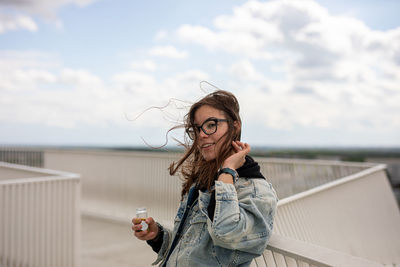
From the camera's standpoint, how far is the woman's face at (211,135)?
1.36 m

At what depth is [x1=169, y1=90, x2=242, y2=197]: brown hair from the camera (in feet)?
4.45

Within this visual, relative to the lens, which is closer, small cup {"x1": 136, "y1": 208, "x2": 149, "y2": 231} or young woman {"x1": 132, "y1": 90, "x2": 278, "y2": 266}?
young woman {"x1": 132, "y1": 90, "x2": 278, "y2": 266}

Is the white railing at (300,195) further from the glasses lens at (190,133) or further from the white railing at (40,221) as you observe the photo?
the white railing at (40,221)

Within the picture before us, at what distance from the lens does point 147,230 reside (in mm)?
1609

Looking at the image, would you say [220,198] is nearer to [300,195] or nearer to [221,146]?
[221,146]

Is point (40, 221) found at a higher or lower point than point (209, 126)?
lower

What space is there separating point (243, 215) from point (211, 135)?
1.23ft

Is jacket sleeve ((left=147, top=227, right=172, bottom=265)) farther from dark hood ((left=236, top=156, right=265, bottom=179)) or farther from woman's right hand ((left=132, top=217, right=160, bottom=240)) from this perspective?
dark hood ((left=236, top=156, right=265, bottom=179))

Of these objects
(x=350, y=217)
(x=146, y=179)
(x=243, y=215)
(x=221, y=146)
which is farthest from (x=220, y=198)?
(x=146, y=179)

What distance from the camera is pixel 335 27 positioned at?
11.1m

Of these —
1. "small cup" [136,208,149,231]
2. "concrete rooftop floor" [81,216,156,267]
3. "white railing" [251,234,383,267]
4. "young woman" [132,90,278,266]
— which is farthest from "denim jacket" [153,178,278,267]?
"concrete rooftop floor" [81,216,156,267]

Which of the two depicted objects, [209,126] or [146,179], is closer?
[209,126]

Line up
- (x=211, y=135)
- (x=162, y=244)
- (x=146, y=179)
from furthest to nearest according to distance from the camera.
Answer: (x=146, y=179), (x=162, y=244), (x=211, y=135)

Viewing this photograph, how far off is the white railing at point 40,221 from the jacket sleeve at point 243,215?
2797mm
